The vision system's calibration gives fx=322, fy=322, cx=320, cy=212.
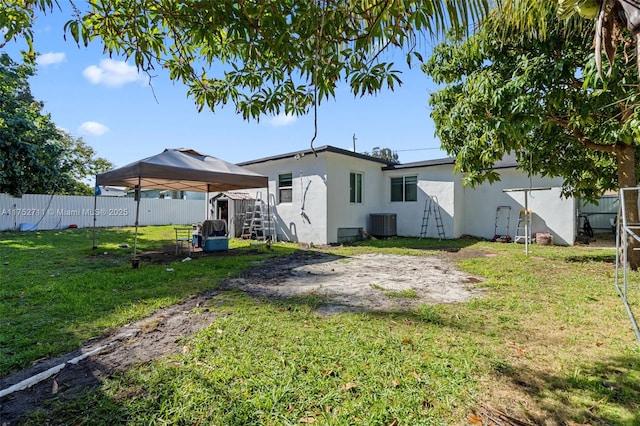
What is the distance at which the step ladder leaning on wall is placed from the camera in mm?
12305

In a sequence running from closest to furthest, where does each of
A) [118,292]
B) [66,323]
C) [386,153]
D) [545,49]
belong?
[66,323] < [118,292] < [545,49] < [386,153]

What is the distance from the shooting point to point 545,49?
17.3 feet

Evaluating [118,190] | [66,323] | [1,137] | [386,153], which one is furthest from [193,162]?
[386,153]

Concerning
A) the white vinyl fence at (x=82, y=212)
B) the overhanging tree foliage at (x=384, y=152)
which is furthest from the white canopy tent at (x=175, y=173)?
the overhanging tree foliage at (x=384, y=152)

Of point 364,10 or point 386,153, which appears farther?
point 386,153

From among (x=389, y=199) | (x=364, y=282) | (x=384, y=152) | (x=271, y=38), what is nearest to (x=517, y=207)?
(x=389, y=199)

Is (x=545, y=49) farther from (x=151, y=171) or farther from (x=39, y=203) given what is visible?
(x=39, y=203)

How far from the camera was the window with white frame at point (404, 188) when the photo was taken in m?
13.1

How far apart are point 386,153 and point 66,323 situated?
45.9 metres

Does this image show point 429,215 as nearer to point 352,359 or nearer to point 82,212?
point 352,359

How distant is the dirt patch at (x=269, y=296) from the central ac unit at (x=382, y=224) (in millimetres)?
3890

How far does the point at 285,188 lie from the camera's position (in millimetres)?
12383

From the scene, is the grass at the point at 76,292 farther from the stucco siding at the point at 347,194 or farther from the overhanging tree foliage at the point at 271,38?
the stucco siding at the point at 347,194

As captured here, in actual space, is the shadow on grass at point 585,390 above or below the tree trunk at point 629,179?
below
